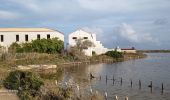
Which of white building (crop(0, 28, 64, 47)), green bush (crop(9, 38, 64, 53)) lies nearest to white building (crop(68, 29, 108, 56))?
white building (crop(0, 28, 64, 47))

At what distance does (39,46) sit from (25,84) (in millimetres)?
62926

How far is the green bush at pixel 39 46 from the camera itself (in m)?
90.6

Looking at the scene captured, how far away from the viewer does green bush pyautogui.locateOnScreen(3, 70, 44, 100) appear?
26.8m

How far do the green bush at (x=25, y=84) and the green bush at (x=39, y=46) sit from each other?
196 feet

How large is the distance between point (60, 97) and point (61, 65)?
195 ft

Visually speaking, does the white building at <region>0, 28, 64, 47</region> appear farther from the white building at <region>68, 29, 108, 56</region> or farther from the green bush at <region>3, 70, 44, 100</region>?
the green bush at <region>3, 70, 44, 100</region>

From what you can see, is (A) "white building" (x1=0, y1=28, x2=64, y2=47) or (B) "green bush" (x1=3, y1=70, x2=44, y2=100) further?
(A) "white building" (x1=0, y1=28, x2=64, y2=47)

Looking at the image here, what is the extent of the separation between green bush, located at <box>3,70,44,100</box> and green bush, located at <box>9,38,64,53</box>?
5975 centimetres

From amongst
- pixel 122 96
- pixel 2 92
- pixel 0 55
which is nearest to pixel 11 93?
pixel 2 92

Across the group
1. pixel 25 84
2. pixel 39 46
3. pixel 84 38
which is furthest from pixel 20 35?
pixel 25 84

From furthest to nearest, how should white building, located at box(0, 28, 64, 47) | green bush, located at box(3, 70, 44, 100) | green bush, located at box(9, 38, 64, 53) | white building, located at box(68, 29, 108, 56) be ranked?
white building, located at box(68, 29, 108, 56) < white building, located at box(0, 28, 64, 47) < green bush, located at box(9, 38, 64, 53) < green bush, located at box(3, 70, 44, 100)

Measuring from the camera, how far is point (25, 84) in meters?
28.3

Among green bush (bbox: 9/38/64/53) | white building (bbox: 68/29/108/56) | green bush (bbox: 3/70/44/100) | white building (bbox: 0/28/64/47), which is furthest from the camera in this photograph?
white building (bbox: 68/29/108/56)

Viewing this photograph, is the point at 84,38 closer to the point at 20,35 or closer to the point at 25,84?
the point at 20,35
